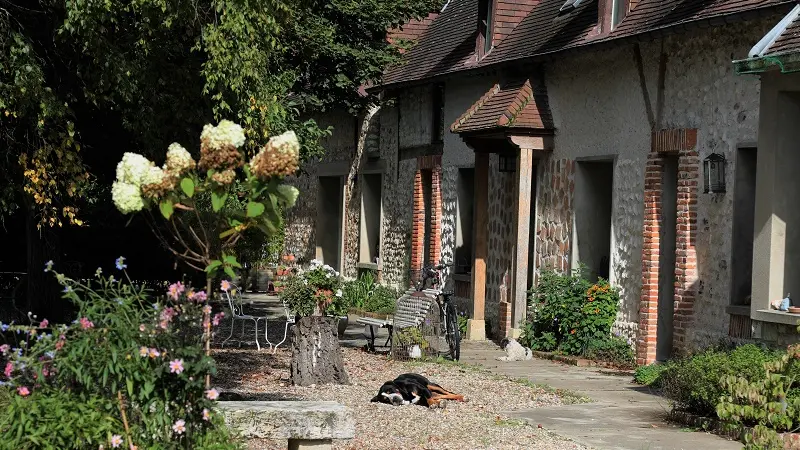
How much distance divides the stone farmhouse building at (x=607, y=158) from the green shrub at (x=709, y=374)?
42.8 inches

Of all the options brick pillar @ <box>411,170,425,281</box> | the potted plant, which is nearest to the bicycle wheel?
the potted plant

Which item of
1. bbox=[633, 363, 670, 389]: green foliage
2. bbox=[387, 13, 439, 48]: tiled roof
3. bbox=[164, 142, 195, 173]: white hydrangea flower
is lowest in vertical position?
bbox=[633, 363, 670, 389]: green foliage

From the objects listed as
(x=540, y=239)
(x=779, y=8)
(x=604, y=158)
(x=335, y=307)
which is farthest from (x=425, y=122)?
(x=779, y=8)

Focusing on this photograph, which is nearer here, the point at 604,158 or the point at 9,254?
the point at 604,158

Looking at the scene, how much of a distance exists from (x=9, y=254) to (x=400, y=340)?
23.8 feet

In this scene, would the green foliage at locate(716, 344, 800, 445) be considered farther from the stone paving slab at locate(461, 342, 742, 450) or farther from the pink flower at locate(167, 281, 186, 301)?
the pink flower at locate(167, 281, 186, 301)

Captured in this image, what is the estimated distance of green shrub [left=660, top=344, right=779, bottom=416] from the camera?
1036 centimetres

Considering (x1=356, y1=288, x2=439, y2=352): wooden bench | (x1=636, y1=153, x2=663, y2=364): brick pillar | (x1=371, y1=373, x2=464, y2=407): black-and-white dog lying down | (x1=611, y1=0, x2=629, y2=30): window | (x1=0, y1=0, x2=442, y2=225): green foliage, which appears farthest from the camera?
(x1=611, y1=0, x2=629, y2=30): window

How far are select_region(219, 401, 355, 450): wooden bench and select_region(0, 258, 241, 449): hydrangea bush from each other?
1042mm

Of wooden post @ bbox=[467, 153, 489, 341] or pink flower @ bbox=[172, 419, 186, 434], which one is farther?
wooden post @ bbox=[467, 153, 489, 341]

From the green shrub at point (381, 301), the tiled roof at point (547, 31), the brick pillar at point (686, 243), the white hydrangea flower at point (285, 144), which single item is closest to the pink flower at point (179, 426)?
the white hydrangea flower at point (285, 144)

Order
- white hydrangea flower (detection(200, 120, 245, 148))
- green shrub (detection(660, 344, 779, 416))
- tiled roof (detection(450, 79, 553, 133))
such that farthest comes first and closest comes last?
tiled roof (detection(450, 79, 553, 133)) → green shrub (detection(660, 344, 779, 416)) → white hydrangea flower (detection(200, 120, 245, 148))

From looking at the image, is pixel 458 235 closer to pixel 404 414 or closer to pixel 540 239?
pixel 540 239

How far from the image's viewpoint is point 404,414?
11.2m
